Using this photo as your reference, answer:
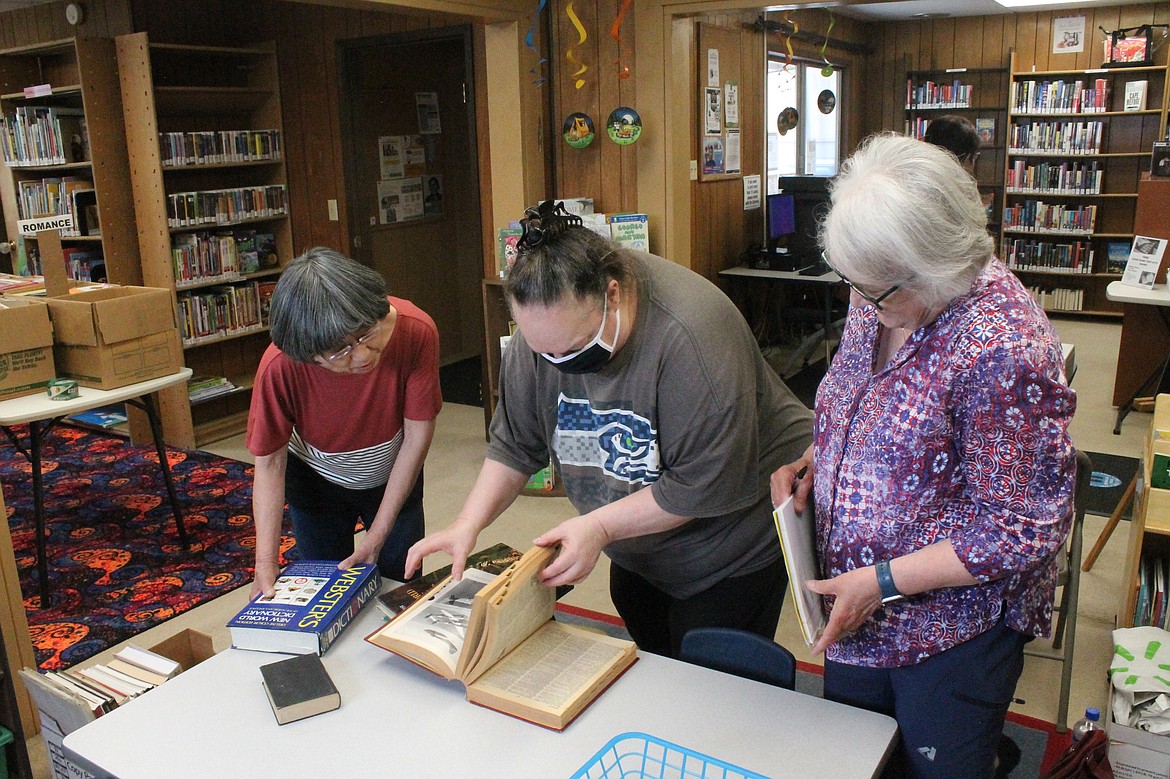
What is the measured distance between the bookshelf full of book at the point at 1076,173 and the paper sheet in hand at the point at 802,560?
302 inches

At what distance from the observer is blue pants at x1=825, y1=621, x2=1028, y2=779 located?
1.32m

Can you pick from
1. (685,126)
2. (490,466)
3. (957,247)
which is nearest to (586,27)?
(685,126)

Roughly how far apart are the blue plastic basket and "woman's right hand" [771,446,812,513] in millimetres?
378

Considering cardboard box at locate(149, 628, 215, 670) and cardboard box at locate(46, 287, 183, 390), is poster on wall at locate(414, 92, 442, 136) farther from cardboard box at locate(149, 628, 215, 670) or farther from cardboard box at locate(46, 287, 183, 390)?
cardboard box at locate(149, 628, 215, 670)

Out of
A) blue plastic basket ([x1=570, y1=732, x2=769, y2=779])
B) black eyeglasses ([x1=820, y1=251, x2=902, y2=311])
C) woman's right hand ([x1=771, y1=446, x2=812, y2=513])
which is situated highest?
black eyeglasses ([x1=820, y1=251, x2=902, y2=311])

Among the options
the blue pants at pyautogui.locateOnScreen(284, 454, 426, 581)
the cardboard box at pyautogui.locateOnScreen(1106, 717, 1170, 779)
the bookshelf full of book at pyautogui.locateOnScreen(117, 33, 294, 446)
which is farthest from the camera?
the bookshelf full of book at pyautogui.locateOnScreen(117, 33, 294, 446)

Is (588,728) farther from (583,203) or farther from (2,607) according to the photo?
(583,203)

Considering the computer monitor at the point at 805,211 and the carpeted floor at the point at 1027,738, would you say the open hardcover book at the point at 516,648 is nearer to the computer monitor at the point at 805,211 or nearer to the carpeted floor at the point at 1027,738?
the carpeted floor at the point at 1027,738

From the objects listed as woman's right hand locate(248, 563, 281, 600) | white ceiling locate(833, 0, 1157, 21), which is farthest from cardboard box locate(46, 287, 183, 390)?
white ceiling locate(833, 0, 1157, 21)

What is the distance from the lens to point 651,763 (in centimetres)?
130

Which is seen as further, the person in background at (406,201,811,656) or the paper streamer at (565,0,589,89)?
the paper streamer at (565,0,589,89)

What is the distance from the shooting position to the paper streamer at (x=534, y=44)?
169 inches

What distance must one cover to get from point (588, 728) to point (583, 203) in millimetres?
3364

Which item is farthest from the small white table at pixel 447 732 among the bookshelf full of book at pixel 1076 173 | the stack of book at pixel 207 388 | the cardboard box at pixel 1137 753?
the bookshelf full of book at pixel 1076 173
